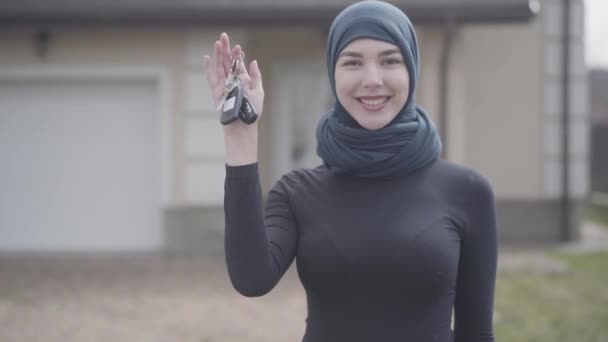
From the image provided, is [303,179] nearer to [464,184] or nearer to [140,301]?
[464,184]

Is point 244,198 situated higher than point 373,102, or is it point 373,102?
point 373,102

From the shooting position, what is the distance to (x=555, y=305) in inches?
260

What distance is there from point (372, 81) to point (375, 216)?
0.33m

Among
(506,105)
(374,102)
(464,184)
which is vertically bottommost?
(464,184)

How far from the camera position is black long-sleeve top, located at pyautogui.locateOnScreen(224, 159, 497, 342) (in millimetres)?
1926

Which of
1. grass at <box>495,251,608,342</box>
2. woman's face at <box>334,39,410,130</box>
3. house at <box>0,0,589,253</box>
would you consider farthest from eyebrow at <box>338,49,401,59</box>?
house at <box>0,0,589,253</box>

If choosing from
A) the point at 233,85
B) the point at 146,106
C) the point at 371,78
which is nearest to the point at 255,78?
the point at 233,85

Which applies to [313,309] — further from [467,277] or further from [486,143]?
[486,143]

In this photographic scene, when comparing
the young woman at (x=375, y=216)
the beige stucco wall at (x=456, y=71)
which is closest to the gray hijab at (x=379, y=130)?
the young woman at (x=375, y=216)

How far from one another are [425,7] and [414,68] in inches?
272

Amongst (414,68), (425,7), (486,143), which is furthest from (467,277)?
(486,143)

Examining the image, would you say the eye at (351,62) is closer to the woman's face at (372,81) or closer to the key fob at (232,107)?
the woman's face at (372,81)

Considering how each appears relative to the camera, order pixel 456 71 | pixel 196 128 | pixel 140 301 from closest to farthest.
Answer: pixel 140 301, pixel 196 128, pixel 456 71

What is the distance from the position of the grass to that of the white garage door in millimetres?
4264
